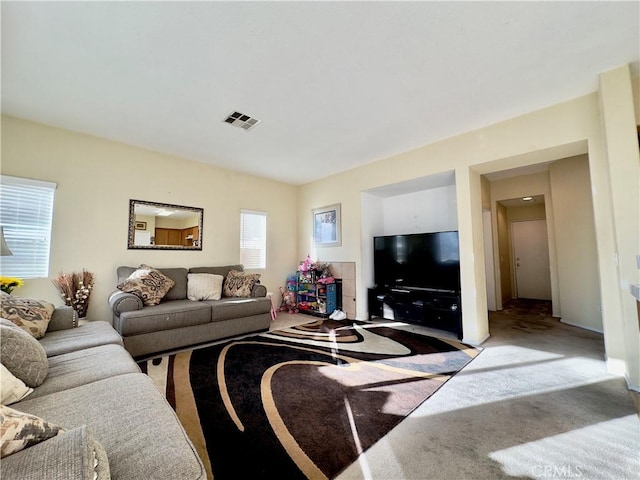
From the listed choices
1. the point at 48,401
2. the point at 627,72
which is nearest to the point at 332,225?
the point at 627,72

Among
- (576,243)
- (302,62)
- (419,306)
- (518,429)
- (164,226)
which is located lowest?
(518,429)

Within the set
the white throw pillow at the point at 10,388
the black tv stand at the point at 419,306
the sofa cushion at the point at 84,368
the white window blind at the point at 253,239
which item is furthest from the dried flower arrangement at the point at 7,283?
the black tv stand at the point at 419,306

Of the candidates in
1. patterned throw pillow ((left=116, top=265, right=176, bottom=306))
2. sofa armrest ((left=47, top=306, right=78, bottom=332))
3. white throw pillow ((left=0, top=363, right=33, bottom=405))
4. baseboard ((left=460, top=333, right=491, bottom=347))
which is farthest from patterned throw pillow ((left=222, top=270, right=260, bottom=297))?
baseboard ((left=460, top=333, right=491, bottom=347))

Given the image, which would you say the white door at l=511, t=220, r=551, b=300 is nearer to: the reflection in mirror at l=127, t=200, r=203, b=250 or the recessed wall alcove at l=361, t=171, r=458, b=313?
the recessed wall alcove at l=361, t=171, r=458, b=313

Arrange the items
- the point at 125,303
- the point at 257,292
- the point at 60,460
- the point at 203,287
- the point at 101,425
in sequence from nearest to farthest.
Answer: the point at 60,460 → the point at 101,425 → the point at 125,303 → the point at 203,287 → the point at 257,292

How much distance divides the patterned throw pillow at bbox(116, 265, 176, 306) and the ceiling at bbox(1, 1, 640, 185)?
1734 mm

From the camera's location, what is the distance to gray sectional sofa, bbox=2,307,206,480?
0.60m

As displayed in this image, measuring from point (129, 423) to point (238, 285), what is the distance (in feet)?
9.57

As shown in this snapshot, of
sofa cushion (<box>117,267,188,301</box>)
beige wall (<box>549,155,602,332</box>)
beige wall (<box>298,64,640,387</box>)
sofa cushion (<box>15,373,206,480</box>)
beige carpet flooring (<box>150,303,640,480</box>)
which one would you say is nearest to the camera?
sofa cushion (<box>15,373,206,480</box>)

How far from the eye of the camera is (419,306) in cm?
368

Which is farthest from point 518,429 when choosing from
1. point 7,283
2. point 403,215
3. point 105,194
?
point 105,194

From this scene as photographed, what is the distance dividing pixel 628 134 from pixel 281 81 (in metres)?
2.92

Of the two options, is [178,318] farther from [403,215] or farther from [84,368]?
[403,215]

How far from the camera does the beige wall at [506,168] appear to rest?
2.24 m
